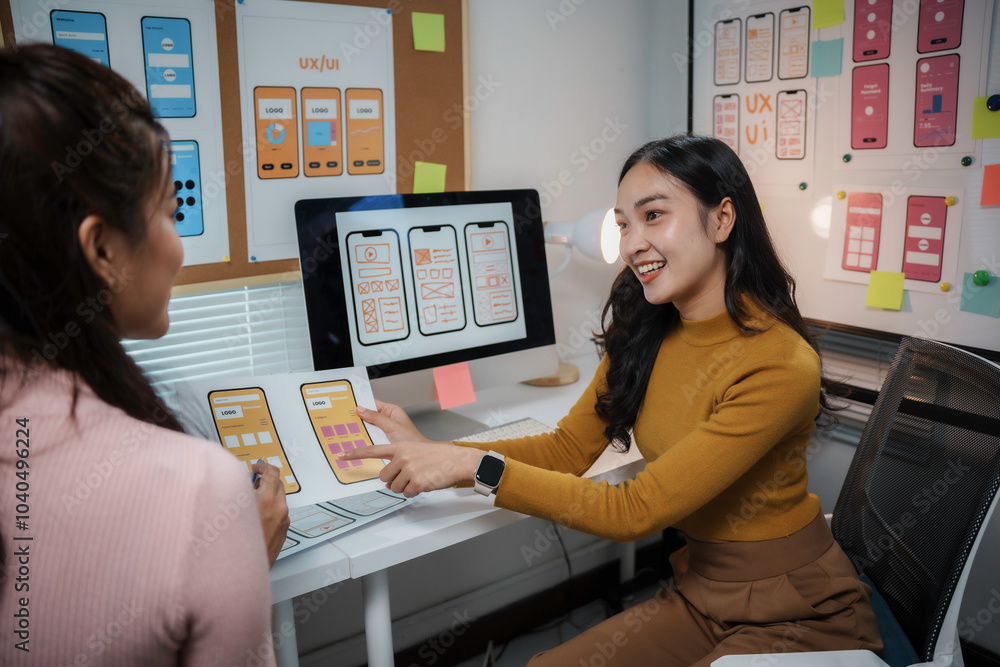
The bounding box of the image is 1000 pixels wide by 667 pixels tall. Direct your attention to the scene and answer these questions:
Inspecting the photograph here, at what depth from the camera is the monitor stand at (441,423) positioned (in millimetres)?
1506

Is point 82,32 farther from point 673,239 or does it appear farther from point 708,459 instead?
point 708,459

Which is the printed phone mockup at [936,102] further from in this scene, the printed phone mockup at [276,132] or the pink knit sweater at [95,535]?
the pink knit sweater at [95,535]

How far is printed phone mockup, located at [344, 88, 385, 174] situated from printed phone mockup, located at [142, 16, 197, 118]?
329 millimetres

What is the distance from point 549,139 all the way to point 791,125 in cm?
61

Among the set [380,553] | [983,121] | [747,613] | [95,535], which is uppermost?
[983,121]

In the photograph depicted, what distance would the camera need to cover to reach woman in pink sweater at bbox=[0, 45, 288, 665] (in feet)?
1.85

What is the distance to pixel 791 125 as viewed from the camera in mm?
1795

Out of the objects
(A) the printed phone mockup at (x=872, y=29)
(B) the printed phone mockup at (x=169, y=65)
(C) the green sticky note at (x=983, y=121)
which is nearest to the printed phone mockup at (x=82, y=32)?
(B) the printed phone mockup at (x=169, y=65)

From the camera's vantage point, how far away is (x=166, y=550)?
572 millimetres

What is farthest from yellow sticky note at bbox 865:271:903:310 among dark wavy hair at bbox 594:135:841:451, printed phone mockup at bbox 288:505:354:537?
printed phone mockup at bbox 288:505:354:537

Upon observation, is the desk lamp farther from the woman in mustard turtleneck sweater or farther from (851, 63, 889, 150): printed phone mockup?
(851, 63, 889, 150): printed phone mockup

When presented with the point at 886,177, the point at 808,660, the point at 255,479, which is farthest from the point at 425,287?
the point at 886,177

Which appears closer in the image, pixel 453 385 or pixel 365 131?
pixel 453 385

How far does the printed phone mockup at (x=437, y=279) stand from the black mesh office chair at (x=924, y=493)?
81 centimetres
